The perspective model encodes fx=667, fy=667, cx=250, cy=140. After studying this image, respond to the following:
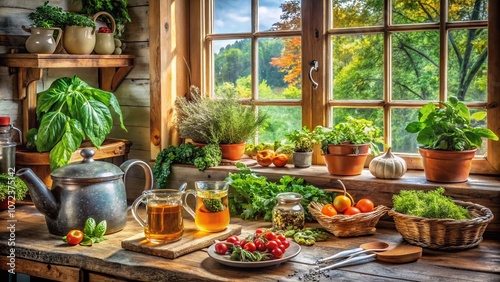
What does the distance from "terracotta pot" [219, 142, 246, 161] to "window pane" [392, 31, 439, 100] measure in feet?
2.48

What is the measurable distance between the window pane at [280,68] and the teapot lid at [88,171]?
95cm

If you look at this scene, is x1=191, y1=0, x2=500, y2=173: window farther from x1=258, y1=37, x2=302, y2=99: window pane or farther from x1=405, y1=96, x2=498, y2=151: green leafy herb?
x1=405, y1=96, x2=498, y2=151: green leafy herb

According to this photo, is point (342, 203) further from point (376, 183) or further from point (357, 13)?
point (357, 13)

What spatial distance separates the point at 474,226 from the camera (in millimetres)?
2320

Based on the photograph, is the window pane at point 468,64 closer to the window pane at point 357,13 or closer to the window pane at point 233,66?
the window pane at point 357,13

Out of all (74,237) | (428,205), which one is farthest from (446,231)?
(74,237)

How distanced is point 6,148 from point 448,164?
1.83 m

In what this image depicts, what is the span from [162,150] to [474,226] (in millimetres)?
1529

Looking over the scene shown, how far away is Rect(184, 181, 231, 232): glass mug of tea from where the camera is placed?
253cm

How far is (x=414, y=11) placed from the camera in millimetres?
2863

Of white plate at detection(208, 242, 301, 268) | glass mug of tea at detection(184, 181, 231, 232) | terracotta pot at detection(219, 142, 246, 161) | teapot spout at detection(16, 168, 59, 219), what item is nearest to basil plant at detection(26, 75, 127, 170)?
teapot spout at detection(16, 168, 59, 219)

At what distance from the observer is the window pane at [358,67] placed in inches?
117

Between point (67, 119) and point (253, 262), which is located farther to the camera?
point (67, 119)

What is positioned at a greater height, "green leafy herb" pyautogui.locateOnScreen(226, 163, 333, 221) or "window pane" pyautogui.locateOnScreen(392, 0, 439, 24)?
"window pane" pyautogui.locateOnScreen(392, 0, 439, 24)
